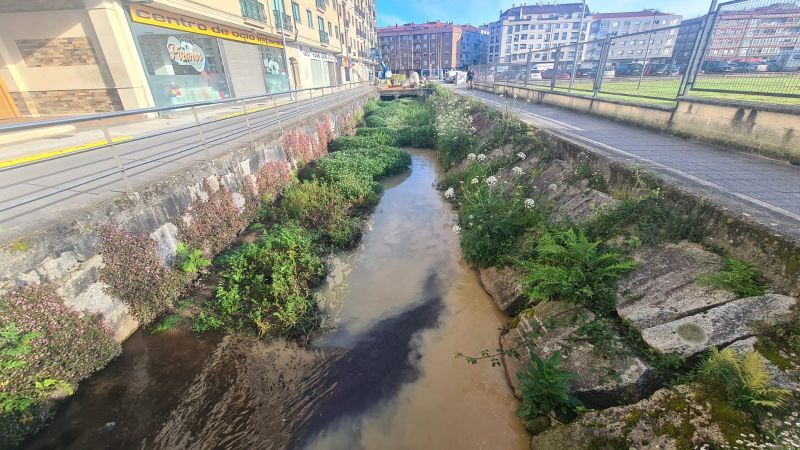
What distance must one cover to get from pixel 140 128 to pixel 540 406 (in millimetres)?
13597

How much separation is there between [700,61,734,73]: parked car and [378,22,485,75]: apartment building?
9738 centimetres

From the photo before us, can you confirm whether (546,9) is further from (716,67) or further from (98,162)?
(98,162)

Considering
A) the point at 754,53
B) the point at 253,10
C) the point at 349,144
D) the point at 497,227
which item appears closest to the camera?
the point at 497,227

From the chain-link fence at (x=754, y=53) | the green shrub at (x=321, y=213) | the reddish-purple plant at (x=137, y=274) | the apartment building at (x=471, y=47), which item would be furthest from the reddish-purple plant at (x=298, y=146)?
the apartment building at (x=471, y=47)

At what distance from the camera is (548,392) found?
128 inches

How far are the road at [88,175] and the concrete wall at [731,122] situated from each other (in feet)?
31.7

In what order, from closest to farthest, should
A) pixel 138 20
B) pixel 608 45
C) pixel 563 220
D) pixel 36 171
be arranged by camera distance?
pixel 563 220 < pixel 36 171 < pixel 608 45 < pixel 138 20

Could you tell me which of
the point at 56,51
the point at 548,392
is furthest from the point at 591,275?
the point at 56,51

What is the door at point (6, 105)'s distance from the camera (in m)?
11.0

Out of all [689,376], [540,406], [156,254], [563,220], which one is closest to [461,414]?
[540,406]

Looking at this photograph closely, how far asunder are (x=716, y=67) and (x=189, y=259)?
10.9 metres

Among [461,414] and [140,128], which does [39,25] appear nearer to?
[140,128]

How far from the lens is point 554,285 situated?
4.05m

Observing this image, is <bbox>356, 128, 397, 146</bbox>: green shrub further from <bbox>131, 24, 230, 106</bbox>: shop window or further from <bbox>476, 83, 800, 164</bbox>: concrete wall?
<bbox>476, 83, 800, 164</bbox>: concrete wall
